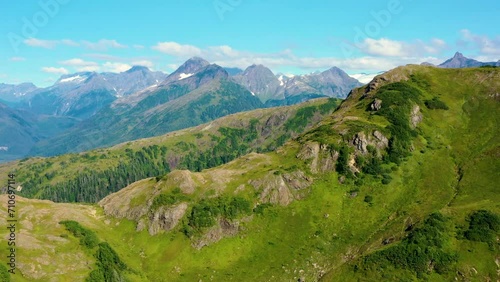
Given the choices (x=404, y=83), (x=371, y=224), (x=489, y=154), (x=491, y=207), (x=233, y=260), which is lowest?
(x=233, y=260)

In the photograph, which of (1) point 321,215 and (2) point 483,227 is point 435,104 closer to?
(1) point 321,215

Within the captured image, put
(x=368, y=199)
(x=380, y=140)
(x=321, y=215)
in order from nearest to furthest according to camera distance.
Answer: (x=321, y=215) < (x=368, y=199) < (x=380, y=140)

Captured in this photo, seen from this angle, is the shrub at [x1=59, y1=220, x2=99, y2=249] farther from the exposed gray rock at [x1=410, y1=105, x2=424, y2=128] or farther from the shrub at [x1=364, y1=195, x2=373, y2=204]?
the exposed gray rock at [x1=410, y1=105, x2=424, y2=128]

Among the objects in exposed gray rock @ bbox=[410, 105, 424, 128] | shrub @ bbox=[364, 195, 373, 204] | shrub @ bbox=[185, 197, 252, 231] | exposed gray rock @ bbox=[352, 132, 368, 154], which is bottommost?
shrub @ bbox=[185, 197, 252, 231]

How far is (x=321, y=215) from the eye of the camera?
132 metres

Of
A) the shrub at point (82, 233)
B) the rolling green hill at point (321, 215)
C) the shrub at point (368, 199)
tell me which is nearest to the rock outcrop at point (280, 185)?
the rolling green hill at point (321, 215)

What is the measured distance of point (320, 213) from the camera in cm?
13300


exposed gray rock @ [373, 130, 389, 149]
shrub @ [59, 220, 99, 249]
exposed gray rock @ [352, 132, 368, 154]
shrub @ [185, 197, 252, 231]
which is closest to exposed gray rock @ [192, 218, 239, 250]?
shrub @ [185, 197, 252, 231]

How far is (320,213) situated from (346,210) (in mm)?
9372

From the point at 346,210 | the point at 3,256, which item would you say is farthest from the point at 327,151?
the point at 3,256

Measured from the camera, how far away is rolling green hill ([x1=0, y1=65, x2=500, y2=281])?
100 metres

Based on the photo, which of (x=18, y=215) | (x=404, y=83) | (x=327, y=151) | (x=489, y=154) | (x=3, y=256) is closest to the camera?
(x=3, y=256)

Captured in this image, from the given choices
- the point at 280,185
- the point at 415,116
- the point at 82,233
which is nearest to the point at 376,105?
the point at 415,116

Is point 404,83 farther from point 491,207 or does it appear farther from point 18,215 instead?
point 18,215
